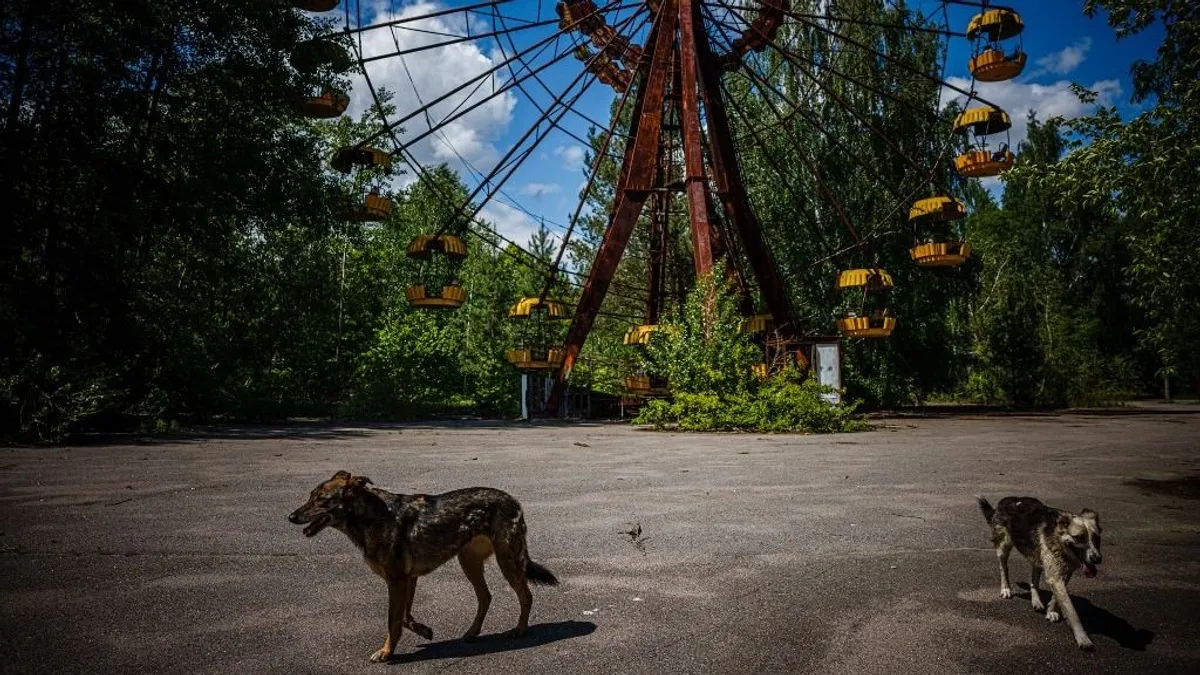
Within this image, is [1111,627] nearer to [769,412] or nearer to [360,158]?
[769,412]

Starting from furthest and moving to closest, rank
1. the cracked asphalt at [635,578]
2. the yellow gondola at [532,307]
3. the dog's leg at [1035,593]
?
the yellow gondola at [532,307] → the dog's leg at [1035,593] → the cracked asphalt at [635,578]

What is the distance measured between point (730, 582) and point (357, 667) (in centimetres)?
240

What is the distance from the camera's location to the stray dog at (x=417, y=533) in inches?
136

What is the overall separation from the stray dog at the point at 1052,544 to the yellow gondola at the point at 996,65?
19.6 m

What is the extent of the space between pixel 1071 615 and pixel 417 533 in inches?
133

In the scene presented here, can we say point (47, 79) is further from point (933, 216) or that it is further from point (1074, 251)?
point (1074, 251)

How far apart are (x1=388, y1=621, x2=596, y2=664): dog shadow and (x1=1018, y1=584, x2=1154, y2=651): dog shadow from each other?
2727mm

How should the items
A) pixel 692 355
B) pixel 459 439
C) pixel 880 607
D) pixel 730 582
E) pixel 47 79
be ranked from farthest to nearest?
pixel 692 355 < pixel 459 439 < pixel 47 79 < pixel 730 582 < pixel 880 607

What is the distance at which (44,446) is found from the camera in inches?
537

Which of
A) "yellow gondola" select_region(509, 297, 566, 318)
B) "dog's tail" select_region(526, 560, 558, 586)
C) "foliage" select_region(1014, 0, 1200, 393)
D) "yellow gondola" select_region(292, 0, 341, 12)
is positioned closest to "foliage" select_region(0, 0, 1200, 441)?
"foliage" select_region(1014, 0, 1200, 393)

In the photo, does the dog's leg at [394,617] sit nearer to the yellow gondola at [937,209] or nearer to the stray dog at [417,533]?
the stray dog at [417,533]

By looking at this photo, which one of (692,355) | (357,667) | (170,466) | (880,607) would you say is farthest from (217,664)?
(692,355)

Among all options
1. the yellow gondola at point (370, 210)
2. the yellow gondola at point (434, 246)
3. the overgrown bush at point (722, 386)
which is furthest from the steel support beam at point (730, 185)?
the yellow gondola at point (370, 210)

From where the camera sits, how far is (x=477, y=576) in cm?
394
